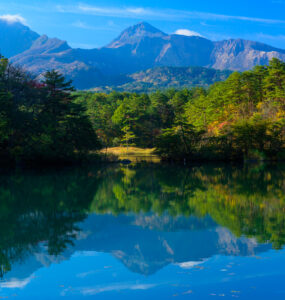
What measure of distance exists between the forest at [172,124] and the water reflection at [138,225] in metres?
14.3

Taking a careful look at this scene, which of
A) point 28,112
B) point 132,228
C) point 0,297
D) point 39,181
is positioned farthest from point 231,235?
point 28,112

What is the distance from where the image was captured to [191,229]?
950 centimetres

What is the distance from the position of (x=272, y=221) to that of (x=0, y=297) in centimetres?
753

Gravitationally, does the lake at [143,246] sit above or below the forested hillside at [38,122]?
below

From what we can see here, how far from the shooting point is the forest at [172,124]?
30344 mm

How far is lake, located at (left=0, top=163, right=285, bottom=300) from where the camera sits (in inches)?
232

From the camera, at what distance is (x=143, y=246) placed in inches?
320

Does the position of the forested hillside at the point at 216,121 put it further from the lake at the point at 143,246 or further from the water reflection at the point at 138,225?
the lake at the point at 143,246

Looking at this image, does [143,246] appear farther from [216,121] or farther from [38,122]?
[216,121]

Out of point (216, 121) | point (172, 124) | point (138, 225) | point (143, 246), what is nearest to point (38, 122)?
point (172, 124)

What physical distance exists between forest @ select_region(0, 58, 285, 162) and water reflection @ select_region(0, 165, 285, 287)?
1425 centimetres

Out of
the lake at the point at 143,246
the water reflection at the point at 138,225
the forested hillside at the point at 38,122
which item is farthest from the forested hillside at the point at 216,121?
the lake at the point at 143,246

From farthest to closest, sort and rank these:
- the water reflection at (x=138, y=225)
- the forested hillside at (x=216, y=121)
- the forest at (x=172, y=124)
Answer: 1. the forested hillside at (x=216, y=121)
2. the forest at (x=172, y=124)
3. the water reflection at (x=138, y=225)

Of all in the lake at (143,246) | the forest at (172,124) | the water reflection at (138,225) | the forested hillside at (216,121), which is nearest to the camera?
the lake at (143,246)
